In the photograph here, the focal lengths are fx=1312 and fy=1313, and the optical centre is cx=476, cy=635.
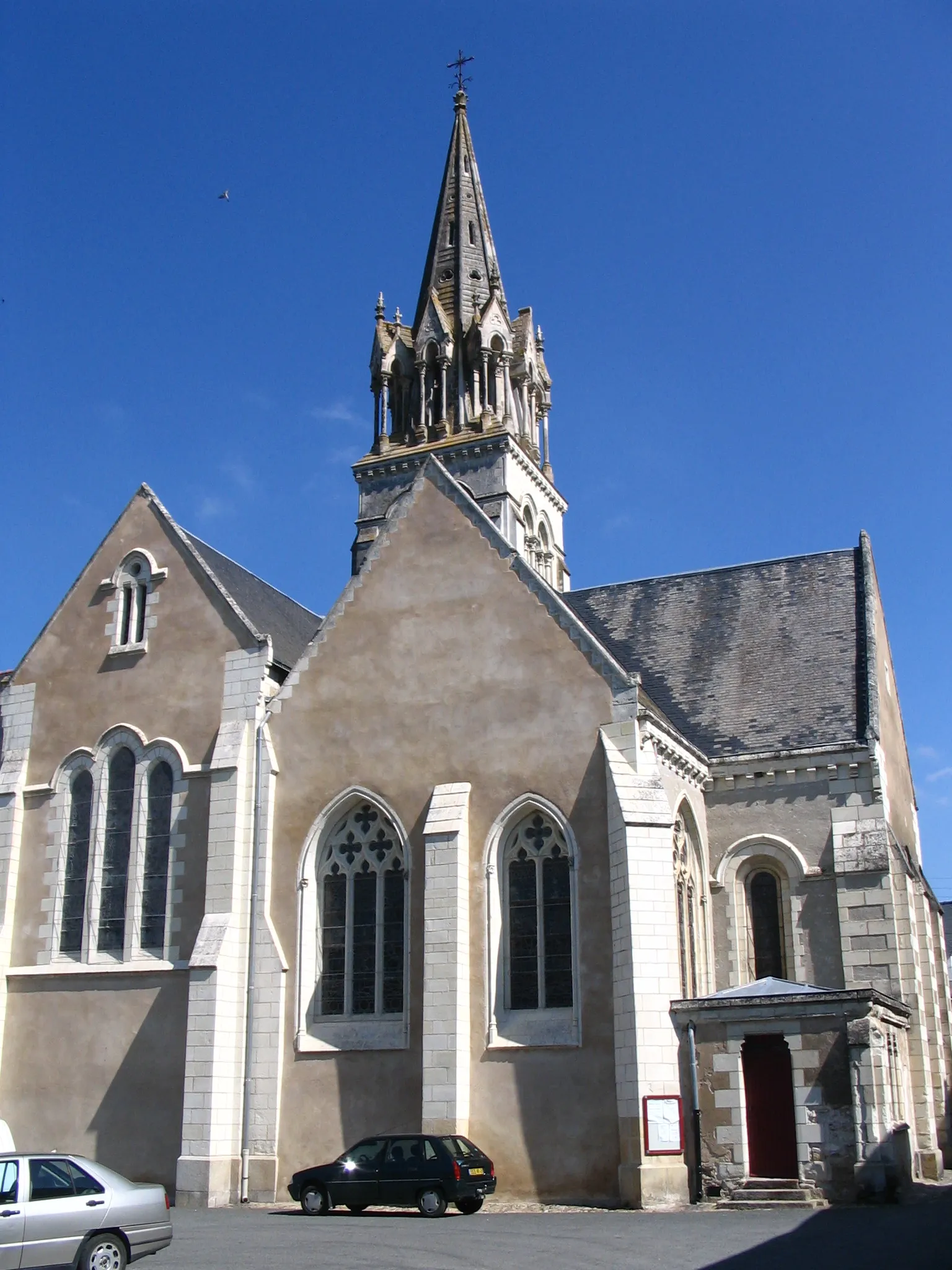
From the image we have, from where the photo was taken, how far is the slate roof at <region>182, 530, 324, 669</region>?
89.4ft

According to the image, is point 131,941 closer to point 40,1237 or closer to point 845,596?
point 40,1237

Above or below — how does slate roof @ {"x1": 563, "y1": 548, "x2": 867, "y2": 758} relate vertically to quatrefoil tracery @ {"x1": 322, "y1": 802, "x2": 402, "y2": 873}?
above

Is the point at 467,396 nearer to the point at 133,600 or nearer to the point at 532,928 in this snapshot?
the point at 133,600

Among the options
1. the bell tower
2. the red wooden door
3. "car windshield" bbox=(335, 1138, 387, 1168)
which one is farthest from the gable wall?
the bell tower

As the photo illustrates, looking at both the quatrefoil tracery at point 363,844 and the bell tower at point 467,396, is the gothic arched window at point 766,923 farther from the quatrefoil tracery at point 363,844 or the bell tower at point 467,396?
the bell tower at point 467,396

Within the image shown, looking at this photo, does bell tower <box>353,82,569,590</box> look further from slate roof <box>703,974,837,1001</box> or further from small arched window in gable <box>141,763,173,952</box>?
slate roof <box>703,974,837,1001</box>

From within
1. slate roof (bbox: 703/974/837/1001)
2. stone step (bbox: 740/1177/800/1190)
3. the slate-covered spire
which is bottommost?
stone step (bbox: 740/1177/800/1190)

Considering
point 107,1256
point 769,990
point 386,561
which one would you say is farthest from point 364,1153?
point 386,561

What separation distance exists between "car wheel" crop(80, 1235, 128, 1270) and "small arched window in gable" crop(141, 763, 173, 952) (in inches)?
445

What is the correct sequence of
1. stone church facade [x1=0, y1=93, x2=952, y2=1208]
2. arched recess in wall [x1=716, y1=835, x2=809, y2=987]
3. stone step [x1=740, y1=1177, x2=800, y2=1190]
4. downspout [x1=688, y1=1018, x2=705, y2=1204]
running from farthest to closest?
arched recess in wall [x1=716, y1=835, x2=809, y2=987], stone church facade [x1=0, y1=93, x2=952, y2=1208], downspout [x1=688, y1=1018, x2=705, y2=1204], stone step [x1=740, y1=1177, x2=800, y2=1190]

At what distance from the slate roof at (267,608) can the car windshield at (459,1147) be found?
10.2 metres

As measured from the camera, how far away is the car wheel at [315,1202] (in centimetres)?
1992

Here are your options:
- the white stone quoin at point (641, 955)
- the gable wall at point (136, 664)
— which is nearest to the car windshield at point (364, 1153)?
the white stone quoin at point (641, 955)

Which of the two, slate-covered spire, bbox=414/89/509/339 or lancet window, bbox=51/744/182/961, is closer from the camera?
lancet window, bbox=51/744/182/961
